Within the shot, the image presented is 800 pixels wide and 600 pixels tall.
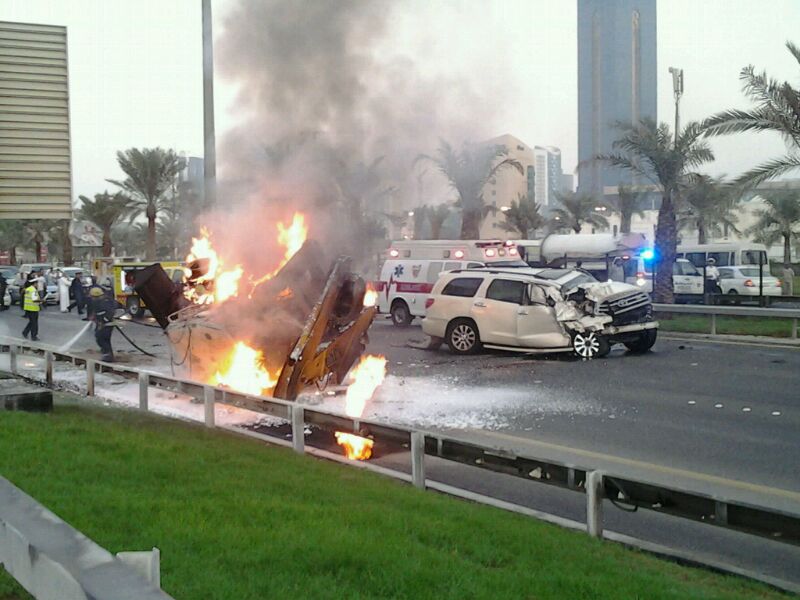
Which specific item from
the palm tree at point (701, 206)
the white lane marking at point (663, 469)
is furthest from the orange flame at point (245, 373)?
the palm tree at point (701, 206)

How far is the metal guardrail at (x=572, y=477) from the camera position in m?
4.86

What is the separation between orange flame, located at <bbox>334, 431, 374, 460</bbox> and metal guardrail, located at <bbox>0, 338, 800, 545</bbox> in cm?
67

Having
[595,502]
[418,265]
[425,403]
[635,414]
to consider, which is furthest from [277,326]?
[418,265]

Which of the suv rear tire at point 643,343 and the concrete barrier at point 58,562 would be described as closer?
the concrete barrier at point 58,562

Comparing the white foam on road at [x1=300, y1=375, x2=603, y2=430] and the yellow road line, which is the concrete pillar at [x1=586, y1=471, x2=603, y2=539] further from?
the yellow road line

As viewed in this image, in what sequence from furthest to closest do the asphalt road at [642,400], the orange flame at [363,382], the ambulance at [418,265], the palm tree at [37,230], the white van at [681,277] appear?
the palm tree at [37,230] → the white van at [681,277] → the ambulance at [418,265] → the orange flame at [363,382] → the asphalt road at [642,400]

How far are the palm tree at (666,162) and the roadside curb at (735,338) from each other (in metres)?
4.72

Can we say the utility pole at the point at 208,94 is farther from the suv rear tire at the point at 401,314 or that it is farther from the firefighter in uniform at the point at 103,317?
the suv rear tire at the point at 401,314

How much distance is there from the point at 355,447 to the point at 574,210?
46522 millimetres

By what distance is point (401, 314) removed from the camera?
2389cm

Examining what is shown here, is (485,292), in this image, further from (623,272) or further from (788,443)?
(623,272)

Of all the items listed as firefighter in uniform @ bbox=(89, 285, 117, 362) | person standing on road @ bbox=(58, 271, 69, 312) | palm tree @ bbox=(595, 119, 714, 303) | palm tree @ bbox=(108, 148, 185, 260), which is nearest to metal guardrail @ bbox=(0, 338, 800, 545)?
firefighter in uniform @ bbox=(89, 285, 117, 362)

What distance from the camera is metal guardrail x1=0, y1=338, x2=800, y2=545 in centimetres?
486

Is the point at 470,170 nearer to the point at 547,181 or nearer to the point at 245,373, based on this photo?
the point at 245,373
